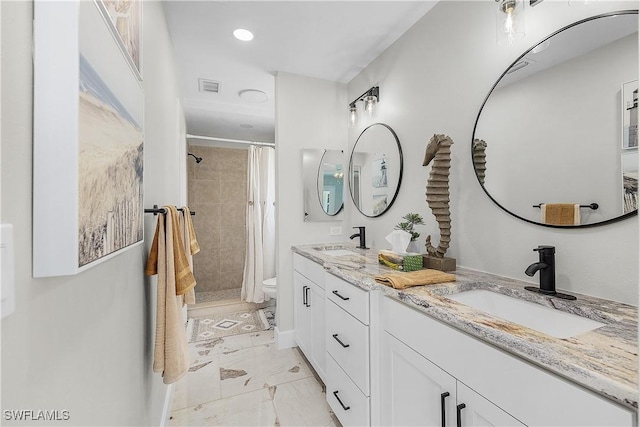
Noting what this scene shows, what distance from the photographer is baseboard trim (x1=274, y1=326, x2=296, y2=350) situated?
101 inches

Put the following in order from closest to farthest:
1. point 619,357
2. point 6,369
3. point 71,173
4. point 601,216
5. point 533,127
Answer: point 6,369, point 71,173, point 619,357, point 601,216, point 533,127

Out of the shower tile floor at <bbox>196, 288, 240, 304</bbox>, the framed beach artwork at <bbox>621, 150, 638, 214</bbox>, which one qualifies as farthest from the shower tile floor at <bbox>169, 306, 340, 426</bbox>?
the framed beach artwork at <bbox>621, 150, 638, 214</bbox>

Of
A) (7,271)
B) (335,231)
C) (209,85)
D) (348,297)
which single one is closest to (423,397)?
(348,297)

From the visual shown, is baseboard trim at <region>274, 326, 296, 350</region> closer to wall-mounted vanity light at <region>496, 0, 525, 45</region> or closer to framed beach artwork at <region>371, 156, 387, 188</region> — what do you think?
framed beach artwork at <region>371, 156, 387, 188</region>

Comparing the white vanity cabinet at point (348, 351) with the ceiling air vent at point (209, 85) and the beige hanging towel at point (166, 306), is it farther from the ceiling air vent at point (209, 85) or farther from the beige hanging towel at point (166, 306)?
the ceiling air vent at point (209, 85)

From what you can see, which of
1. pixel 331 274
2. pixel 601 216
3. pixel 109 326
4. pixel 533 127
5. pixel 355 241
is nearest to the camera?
pixel 109 326

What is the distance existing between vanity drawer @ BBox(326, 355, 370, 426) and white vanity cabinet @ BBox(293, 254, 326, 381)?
0.82 feet

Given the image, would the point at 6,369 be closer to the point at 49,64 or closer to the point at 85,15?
the point at 49,64

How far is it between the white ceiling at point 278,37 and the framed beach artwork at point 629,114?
4.24ft

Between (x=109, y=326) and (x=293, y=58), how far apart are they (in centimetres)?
237

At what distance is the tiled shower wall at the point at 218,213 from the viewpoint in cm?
427

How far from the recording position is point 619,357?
2.20 ft

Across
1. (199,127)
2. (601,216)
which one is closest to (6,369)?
(601,216)

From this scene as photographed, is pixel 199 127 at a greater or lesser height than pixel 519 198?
greater
